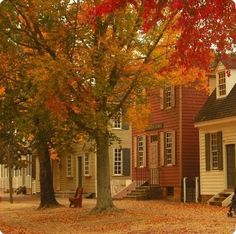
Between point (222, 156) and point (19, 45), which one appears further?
point (222, 156)

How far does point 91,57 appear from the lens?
1916 cm

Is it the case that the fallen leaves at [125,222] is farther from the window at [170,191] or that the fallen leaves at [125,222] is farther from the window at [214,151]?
the window at [170,191]

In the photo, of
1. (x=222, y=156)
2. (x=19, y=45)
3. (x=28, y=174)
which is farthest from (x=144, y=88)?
(x=28, y=174)

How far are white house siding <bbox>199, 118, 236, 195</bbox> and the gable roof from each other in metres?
0.39

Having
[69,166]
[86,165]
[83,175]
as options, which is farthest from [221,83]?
[69,166]

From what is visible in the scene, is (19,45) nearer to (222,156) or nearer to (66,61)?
(66,61)

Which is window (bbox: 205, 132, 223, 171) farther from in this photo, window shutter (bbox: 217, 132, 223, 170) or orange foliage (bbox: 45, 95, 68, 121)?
orange foliage (bbox: 45, 95, 68, 121)

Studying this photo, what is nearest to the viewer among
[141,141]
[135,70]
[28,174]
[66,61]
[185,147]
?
[66,61]

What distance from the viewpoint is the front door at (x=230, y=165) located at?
84.7 ft

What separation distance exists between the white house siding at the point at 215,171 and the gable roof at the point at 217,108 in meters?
0.39

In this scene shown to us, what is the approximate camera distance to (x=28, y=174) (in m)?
54.5

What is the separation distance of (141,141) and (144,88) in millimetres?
12258

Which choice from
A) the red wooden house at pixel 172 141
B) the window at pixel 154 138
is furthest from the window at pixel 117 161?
the window at pixel 154 138

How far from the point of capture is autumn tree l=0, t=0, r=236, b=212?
1841cm
